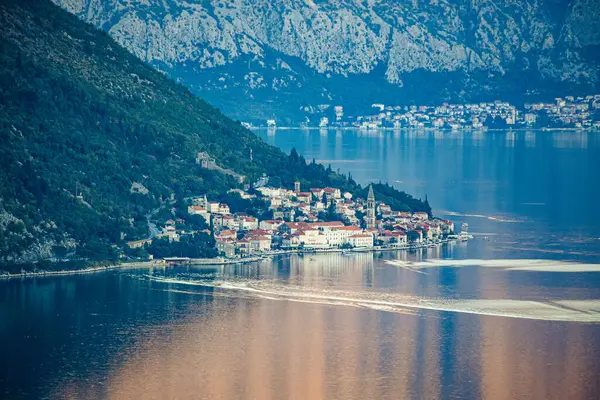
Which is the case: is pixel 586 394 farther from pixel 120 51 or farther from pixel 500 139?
pixel 500 139

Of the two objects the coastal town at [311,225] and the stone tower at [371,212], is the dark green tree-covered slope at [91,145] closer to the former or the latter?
the coastal town at [311,225]

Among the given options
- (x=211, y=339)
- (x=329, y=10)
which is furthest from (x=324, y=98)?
(x=211, y=339)

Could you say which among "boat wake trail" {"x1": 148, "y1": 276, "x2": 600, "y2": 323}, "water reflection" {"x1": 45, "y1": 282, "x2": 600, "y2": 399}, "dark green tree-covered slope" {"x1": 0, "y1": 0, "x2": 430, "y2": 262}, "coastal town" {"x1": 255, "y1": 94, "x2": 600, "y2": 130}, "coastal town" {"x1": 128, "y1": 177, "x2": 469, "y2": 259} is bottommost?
"water reflection" {"x1": 45, "y1": 282, "x2": 600, "y2": 399}

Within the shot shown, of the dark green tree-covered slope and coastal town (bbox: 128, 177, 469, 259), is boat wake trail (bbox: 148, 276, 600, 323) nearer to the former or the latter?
coastal town (bbox: 128, 177, 469, 259)

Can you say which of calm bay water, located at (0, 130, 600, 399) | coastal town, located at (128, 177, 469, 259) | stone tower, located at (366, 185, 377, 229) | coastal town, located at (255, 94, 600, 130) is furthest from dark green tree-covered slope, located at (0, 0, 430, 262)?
coastal town, located at (255, 94, 600, 130)

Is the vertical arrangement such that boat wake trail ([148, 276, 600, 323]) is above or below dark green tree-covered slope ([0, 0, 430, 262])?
below

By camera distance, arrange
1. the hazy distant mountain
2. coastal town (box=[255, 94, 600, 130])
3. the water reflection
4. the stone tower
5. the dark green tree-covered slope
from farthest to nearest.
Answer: the hazy distant mountain < coastal town (box=[255, 94, 600, 130]) < the stone tower < the dark green tree-covered slope < the water reflection

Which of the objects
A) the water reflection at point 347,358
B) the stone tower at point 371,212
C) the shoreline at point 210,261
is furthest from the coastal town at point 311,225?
the water reflection at point 347,358
